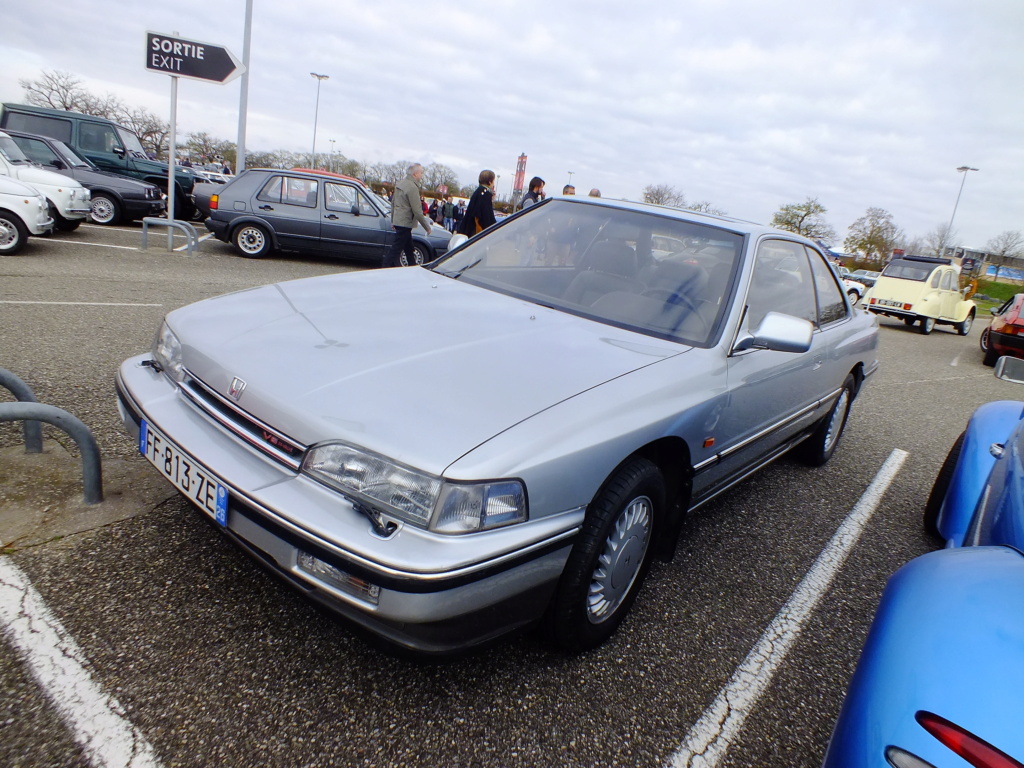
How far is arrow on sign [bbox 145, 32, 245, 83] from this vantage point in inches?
363

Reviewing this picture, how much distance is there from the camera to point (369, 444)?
1.57m

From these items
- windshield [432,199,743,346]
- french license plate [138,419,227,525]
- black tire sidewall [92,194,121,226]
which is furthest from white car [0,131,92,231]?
french license plate [138,419,227,525]

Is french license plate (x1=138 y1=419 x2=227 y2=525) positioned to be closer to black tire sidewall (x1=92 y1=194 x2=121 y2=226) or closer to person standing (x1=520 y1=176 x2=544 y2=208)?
person standing (x1=520 y1=176 x2=544 y2=208)

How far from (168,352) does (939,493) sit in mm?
3727

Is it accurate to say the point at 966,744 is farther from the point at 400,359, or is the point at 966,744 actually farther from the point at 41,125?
the point at 41,125

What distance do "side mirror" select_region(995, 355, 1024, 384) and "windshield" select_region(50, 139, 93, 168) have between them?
45.3 feet

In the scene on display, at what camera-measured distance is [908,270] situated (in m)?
15.3

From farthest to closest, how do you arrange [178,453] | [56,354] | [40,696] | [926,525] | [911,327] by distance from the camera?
[911,327] < [56,354] < [926,525] < [178,453] < [40,696]

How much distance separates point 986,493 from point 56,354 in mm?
5065

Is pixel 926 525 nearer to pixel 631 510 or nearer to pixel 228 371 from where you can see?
pixel 631 510

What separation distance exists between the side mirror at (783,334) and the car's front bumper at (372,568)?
119 centimetres

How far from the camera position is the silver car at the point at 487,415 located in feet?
5.04

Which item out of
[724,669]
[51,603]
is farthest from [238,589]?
[724,669]

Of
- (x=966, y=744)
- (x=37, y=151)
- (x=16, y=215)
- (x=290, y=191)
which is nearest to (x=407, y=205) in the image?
(x=290, y=191)
